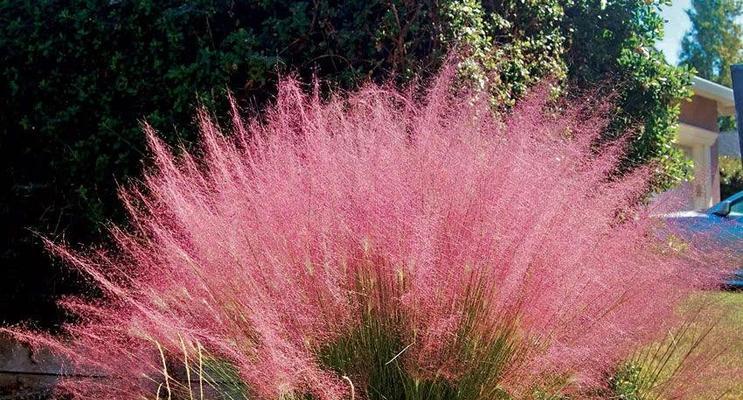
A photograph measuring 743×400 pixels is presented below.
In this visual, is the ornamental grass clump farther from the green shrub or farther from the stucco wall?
the green shrub

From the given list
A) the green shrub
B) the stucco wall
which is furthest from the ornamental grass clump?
the green shrub

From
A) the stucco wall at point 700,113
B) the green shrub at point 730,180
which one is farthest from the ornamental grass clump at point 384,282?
the green shrub at point 730,180

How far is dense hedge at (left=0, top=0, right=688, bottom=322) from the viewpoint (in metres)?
4.98

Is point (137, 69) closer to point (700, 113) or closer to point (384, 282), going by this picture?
point (384, 282)

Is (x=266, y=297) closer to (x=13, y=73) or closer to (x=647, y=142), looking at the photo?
(x=13, y=73)

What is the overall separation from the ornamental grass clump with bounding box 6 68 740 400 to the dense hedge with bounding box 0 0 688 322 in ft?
4.96

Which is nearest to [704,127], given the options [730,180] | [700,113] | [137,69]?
[700,113]

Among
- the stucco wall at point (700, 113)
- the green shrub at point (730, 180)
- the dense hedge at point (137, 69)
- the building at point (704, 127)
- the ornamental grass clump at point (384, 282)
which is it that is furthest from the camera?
the green shrub at point (730, 180)

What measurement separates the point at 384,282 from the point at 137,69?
276 cm

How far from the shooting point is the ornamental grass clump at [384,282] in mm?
3123

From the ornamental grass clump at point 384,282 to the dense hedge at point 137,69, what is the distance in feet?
4.96

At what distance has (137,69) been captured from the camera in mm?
5297

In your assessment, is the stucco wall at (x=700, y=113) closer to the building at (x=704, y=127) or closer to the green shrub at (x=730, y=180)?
the building at (x=704, y=127)

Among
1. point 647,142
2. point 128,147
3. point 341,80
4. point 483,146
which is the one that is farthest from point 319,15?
point 647,142
